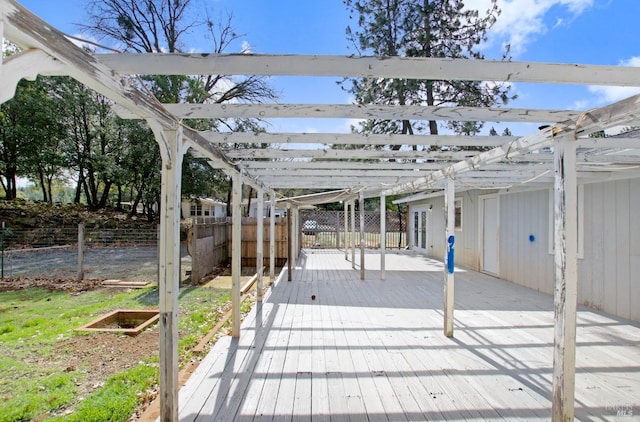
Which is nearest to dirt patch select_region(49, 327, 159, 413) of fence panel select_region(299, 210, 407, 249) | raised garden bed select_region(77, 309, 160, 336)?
raised garden bed select_region(77, 309, 160, 336)

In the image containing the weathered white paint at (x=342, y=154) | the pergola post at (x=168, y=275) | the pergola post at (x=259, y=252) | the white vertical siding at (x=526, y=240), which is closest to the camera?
the pergola post at (x=168, y=275)

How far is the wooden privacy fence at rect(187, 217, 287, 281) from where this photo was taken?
7.42m

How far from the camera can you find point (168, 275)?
201cm

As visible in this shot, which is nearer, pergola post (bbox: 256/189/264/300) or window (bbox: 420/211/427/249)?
pergola post (bbox: 256/189/264/300)

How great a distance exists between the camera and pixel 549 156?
12.1 feet

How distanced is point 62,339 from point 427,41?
10.9 m

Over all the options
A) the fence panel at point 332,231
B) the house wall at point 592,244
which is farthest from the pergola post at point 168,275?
the fence panel at point 332,231

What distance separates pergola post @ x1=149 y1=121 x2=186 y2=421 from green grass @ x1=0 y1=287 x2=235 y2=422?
2.32 ft

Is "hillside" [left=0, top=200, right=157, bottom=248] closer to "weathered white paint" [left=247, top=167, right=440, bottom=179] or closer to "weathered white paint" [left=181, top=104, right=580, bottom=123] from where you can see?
"weathered white paint" [left=247, top=167, right=440, bottom=179]

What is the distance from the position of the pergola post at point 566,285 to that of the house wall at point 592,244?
12.0ft

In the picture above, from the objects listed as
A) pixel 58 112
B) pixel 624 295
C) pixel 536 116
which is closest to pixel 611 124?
pixel 536 116

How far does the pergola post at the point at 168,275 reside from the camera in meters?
1.98

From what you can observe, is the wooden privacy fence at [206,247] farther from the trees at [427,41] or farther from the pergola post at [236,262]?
the trees at [427,41]

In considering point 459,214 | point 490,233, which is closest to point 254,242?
point 459,214
